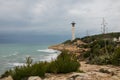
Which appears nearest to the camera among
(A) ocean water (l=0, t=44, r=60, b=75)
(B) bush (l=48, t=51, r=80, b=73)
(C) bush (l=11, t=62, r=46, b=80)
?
(C) bush (l=11, t=62, r=46, b=80)

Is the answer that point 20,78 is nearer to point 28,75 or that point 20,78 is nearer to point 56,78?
point 28,75

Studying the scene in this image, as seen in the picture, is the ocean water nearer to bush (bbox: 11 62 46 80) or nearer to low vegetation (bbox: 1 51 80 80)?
low vegetation (bbox: 1 51 80 80)

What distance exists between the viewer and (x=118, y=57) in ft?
47.7

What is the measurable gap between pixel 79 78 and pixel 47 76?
1.47m

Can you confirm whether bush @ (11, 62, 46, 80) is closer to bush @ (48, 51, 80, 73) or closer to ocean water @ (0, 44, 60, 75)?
bush @ (48, 51, 80, 73)

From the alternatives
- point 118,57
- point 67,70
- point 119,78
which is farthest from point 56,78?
point 118,57

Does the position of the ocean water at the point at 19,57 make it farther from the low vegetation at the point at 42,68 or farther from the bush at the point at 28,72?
the bush at the point at 28,72

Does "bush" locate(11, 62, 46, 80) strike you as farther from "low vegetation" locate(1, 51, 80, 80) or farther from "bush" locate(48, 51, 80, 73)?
"bush" locate(48, 51, 80, 73)

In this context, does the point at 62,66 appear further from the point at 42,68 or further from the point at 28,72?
the point at 28,72

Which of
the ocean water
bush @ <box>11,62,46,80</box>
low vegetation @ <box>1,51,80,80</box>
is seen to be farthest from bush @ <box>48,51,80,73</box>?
the ocean water

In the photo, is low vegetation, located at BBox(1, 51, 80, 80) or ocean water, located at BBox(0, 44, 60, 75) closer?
low vegetation, located at BBox(1, 51, 80, 80)

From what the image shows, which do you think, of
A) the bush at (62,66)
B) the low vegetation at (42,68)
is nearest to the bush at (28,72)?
the low vegetation at (42,68)

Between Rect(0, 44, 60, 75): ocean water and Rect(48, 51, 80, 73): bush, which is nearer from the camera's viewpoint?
Rect(48, 51, 80, 73): bush

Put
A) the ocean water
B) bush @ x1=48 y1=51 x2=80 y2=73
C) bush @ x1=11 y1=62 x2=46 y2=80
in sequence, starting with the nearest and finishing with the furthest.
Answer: bush @ x1=11 y1=62 x2=46 y2=80
bush @ x1=48 y1=51 x2=80 y2=73
the ocean water
